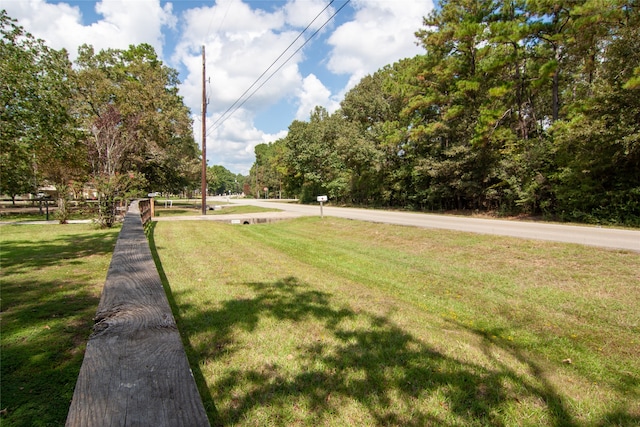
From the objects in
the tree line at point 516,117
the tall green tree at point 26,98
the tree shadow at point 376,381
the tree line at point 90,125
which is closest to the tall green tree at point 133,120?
the tree line at point 90,125

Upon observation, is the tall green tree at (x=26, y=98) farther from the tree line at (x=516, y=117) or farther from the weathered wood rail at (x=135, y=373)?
the tree line at (x=516, y=117)

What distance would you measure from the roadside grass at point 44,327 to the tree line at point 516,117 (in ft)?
54.8

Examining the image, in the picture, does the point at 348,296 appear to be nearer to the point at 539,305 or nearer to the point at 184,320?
the point at 184,320

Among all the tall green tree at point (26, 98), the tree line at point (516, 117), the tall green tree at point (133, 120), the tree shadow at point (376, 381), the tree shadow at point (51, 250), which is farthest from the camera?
the tall green tree at point (133, 120)

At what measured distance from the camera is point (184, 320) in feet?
11.7

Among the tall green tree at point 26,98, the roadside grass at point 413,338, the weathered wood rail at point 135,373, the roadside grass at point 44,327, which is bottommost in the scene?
the roadside grass at point 413,338

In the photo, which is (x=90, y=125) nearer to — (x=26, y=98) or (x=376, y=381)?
(x=26, y=98)

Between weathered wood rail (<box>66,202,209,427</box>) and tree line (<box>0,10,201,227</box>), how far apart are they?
10470 millimetres

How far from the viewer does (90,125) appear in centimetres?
1591

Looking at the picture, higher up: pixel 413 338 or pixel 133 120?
pixel 133 120

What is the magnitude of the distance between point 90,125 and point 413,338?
18.6 meters

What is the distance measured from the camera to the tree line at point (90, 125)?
9.66m

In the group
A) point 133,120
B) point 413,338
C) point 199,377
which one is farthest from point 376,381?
point 133,120

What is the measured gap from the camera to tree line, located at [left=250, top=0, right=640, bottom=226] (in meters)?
13.2
